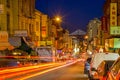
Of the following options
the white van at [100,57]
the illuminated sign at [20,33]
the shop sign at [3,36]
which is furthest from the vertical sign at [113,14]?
the white van at [100,57]

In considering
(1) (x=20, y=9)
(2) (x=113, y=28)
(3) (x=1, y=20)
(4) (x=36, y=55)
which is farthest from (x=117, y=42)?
(3) (x=1, y=20)

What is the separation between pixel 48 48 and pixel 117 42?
511 inches

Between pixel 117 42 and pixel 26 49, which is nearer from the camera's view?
pixel 26 49

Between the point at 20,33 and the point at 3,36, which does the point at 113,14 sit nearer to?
the point at 20,33

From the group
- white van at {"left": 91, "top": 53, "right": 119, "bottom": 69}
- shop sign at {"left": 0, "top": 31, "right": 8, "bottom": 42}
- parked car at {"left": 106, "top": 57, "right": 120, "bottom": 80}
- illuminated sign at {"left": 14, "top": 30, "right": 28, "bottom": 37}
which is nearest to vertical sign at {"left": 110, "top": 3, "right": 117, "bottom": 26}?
illuminated sign at {"left": 14, "top": 30, "right": 28, "bottom": 37}

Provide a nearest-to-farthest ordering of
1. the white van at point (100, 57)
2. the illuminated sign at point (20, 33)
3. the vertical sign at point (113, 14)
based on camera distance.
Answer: the white van at point (100, 57), the illuminated sign at point (20, 33), the vertical sign at point (113, 14)

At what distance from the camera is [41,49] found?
67.3 meters

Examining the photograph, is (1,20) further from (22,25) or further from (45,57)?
(45,57)

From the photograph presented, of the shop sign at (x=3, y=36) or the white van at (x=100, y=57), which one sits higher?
the shop sign at (x=3, y=36)

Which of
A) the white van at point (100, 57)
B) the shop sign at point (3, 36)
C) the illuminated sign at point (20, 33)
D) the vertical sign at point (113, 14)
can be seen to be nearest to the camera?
the white van at point (100, 57)

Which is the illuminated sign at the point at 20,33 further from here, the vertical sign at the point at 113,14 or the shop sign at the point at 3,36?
the vertical sign at the point at 113,14

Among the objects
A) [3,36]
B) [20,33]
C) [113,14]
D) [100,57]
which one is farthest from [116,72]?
[113,14]

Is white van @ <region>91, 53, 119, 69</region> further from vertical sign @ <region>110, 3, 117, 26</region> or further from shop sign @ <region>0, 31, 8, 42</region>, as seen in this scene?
vertical sign @ <region>110, 3, 117, 26</region>

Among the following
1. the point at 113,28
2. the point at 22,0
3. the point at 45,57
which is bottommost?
the point at 45,57
